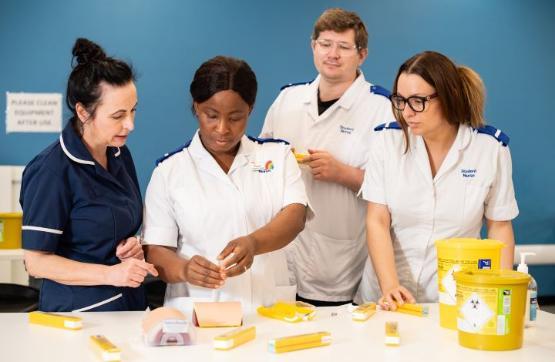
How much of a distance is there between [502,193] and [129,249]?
48.3 inches

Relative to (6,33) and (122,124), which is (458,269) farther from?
(6,33)

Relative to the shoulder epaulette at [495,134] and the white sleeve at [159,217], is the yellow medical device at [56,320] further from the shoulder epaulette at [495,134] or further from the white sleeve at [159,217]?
the shoulder epaulette at [495,134]

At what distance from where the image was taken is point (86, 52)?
89.4 inches

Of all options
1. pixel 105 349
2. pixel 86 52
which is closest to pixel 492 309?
pixel 105 349

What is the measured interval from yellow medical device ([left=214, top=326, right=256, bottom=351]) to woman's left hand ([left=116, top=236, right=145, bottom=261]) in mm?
439

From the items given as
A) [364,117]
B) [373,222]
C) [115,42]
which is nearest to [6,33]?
[115,42]

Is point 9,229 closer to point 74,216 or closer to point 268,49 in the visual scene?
point 268,49

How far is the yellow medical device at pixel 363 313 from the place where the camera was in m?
2.16

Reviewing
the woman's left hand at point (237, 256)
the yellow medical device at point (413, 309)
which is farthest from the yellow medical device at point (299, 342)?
the yellow medical device at point (413, 309)

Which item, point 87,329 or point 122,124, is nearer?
point 87,329

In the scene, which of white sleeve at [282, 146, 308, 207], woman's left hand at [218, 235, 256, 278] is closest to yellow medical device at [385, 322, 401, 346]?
woman's left hand at [218, 235, 256, 278]

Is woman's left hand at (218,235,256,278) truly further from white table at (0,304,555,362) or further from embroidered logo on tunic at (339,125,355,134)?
embroidered logo on tunic at (339,125,355,134)

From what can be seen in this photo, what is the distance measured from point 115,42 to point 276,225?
9.15 feet

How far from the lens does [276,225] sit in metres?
2.29
